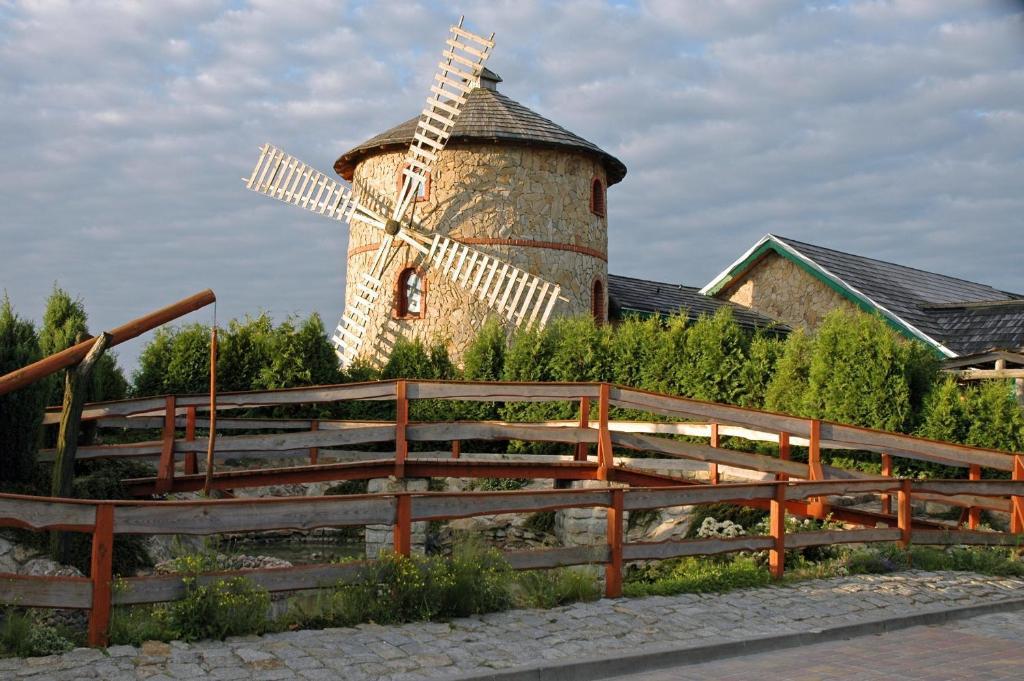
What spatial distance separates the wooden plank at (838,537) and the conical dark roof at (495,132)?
15.0 meters

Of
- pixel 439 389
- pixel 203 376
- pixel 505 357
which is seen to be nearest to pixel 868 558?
pixel 439 389

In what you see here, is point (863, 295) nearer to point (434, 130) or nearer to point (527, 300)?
point (527, 300)

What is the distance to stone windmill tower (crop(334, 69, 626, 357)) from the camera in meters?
25.5

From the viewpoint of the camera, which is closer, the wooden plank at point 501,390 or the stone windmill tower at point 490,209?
the wooden plank at point 501,390

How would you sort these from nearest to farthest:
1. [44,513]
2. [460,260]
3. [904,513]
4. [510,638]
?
[44,513], [510,638], [904,513], [460,260]

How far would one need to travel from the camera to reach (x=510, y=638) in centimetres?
830

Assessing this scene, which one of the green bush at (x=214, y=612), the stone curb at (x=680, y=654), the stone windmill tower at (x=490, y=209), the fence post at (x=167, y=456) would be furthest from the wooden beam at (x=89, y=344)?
the stone windmill tower at (x=490, y=209)

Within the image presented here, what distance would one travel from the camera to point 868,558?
11805 millimetres

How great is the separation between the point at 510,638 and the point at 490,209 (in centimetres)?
1793

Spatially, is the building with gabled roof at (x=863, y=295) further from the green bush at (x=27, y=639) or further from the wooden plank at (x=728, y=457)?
the green bush at (x=27, y=639)

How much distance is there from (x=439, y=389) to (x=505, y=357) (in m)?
7.34

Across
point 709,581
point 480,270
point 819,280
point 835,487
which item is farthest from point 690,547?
point 819,280

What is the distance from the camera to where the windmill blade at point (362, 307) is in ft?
84.5

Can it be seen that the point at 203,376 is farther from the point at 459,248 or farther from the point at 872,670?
the point at 872,670
